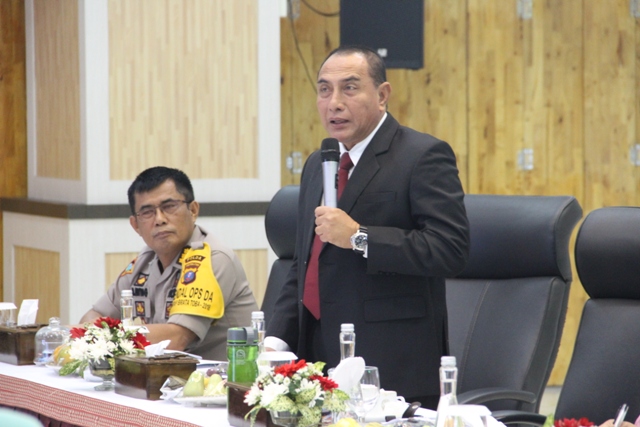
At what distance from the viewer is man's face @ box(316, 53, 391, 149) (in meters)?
2.67

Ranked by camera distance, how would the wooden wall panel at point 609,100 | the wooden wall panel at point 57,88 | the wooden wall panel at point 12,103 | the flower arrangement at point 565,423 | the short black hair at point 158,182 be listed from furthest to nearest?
the wooden wall panel at point 609,100, the wooden wall panel at point 12,103, the wooden wall panel at point 57,88, the short black hair at point 158,182, the flower arrangement at point 565,423

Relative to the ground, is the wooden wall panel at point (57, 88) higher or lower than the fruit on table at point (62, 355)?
higher

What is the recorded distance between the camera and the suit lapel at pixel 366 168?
2658 mm

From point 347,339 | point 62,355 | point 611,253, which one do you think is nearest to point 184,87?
point 62,355

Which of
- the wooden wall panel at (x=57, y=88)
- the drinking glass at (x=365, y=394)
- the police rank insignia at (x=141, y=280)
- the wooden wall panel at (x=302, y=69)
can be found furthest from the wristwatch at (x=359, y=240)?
the wooden wall panel at (x=302, y=69)

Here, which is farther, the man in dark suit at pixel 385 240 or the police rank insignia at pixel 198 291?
the police rank insignia at pixel 198 291

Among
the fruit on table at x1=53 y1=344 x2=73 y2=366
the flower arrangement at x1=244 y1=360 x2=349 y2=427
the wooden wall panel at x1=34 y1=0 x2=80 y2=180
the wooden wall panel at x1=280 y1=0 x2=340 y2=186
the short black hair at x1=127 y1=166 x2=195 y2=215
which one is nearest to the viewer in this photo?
the flower arrangement at x1=244 y1=360 x2=349 y2=427

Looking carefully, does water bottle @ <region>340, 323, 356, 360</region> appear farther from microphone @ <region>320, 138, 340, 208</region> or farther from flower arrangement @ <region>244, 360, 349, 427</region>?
microphone @ <region>320, 138, 340, 208</region>

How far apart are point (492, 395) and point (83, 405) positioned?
937 millimetres

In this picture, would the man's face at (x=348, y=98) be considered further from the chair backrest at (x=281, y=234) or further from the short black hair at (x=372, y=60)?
the chair backrest at (x=281, y=234)

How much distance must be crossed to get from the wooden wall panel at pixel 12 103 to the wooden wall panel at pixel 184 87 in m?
0.66

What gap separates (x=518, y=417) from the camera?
8.33 feet

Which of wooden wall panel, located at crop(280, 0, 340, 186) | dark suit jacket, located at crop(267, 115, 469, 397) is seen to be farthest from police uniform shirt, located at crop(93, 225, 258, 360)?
wooden wall panel, located at crop(280, 0, 340, 186)

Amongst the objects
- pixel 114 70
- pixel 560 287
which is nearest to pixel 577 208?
pixel 560 287
